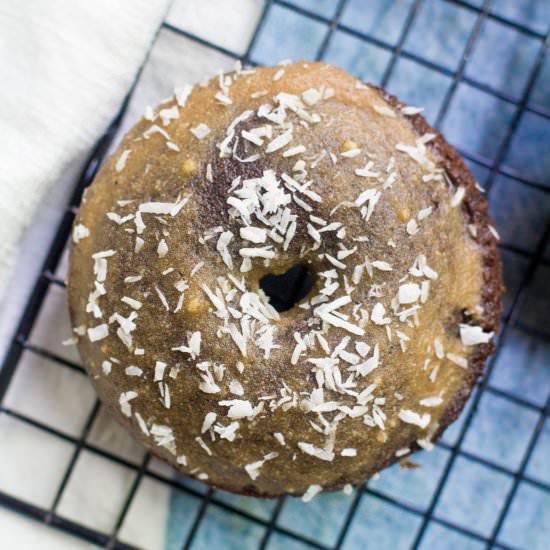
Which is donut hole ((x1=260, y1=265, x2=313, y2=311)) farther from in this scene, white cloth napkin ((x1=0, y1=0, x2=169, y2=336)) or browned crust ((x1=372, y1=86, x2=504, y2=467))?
white cloth napkin ((x1=0, y1=0, x2=169, y2=336))

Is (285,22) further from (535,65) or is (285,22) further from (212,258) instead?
(212,258)

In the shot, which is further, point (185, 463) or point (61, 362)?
point (61, 362)

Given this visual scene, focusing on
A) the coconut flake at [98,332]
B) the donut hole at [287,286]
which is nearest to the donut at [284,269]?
the coconut flake at [98,332]

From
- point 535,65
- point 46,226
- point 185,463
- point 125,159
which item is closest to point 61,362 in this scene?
point 46,226

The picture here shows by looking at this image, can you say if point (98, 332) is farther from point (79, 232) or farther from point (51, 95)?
point (51, 95)

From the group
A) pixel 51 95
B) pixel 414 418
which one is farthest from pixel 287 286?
pixel 51 95
